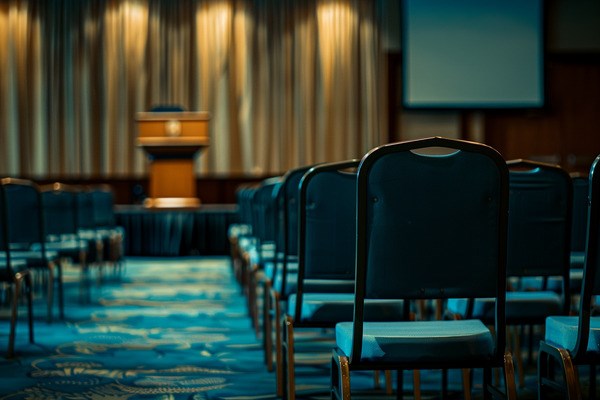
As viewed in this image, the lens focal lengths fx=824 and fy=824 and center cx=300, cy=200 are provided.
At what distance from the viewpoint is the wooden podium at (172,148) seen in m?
9.51

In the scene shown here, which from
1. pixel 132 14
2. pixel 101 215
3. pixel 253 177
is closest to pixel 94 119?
pixel 132 14

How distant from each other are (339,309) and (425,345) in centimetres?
65

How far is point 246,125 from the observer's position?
12742 millimetres

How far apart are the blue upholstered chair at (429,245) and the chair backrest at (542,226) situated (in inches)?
28.1

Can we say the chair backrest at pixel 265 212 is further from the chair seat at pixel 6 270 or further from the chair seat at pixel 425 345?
the chair seat at pixel 425 345

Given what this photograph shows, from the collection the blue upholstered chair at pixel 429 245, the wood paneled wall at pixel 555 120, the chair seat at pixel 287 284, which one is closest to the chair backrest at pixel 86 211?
the chair seat at pixel 287 284

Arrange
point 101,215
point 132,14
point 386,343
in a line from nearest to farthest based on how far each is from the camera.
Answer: point 386,343 < point 101,215 < point 132,14

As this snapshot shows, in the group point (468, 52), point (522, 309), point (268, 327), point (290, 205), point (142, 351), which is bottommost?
point (142, 351)

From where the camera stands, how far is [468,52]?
1230cm

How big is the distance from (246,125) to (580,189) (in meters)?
9.83

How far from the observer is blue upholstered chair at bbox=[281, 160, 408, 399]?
8.28 ft

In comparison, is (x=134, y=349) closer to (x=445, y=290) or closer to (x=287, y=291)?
(x=287, y=291)

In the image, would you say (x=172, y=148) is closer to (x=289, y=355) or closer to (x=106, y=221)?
(x=106, y=221)

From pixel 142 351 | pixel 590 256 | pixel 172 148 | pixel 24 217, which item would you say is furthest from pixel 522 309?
pixel 172 148
